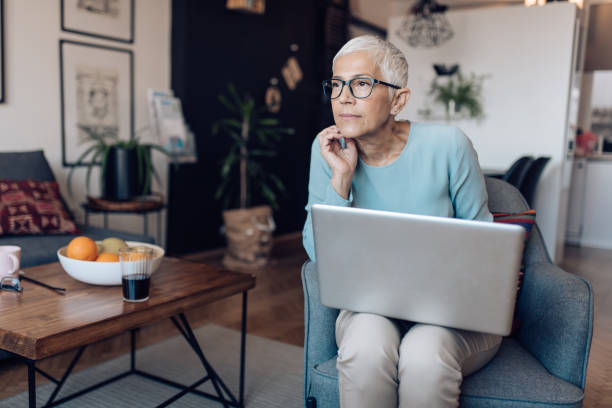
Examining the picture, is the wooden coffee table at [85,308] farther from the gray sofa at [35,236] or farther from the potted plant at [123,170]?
the potted plant at [123,170]

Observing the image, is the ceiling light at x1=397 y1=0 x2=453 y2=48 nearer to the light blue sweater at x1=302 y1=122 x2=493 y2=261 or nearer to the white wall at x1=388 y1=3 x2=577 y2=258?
the white wall at x1=388 y1=3 x2=577 y2=258

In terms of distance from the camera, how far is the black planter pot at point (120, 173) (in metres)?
3.20

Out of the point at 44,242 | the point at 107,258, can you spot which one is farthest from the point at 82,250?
the point at 44,242

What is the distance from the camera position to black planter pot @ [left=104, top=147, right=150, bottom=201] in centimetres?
320

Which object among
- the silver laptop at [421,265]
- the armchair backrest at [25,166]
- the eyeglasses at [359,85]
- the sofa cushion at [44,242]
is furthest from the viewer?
the armchair backrest at [25,166]

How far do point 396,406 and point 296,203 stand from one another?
14.1 feet

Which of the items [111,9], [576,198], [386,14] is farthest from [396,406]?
[386,14]

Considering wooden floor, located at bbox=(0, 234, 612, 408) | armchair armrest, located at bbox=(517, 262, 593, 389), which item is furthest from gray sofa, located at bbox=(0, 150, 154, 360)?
armchair armrest, located at bbox=(517, 262, 593, 389)

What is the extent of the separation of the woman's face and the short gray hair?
13 millimetres

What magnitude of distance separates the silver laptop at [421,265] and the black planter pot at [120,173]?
227 centimetres

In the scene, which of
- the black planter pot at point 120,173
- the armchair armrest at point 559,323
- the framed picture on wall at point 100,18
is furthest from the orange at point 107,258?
the framed picture on wall at point 100,18

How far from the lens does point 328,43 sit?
221 inches

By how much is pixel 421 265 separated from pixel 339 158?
1.48ft

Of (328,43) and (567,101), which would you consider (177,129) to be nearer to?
(328,43)
